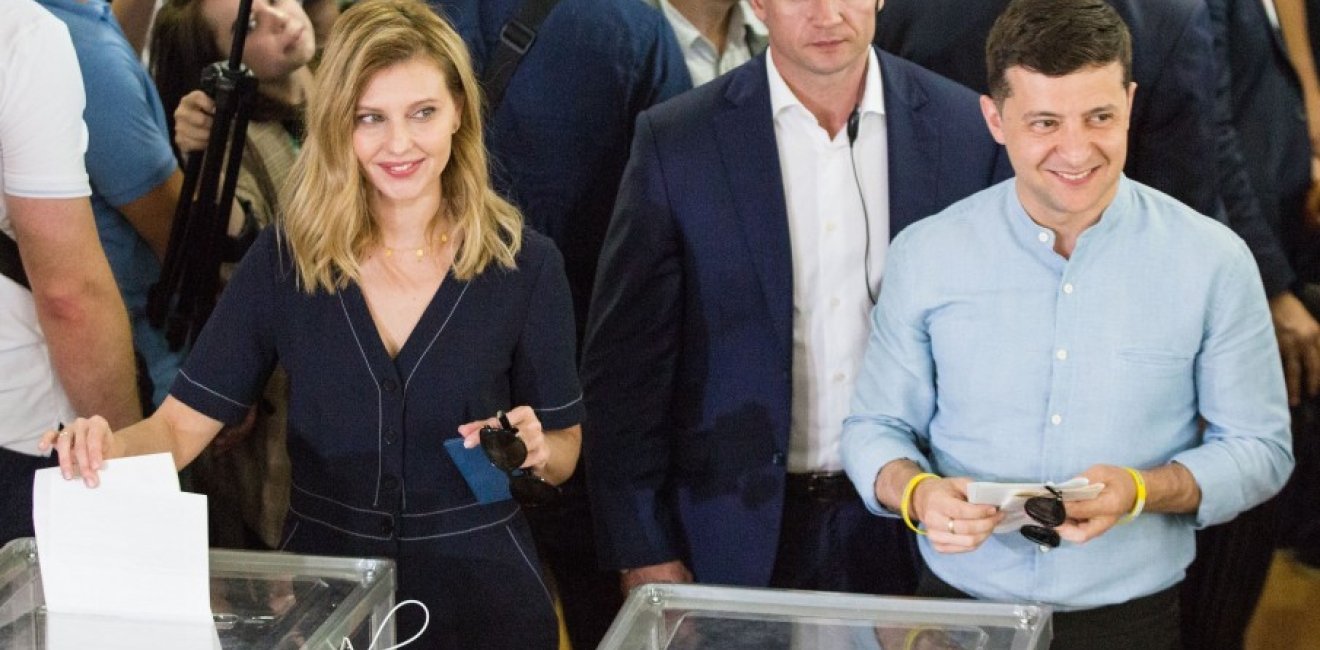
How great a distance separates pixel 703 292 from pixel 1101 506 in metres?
0.87

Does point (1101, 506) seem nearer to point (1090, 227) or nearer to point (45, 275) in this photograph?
point (1090, 227)

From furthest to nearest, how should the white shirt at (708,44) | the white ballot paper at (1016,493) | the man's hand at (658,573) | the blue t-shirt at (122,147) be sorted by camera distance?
the white shirt at (708,44) → the blue t-shirt at (122,147) → the man's hand at (658,573) → the white ballot paper at (1016,493)

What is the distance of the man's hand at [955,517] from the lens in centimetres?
216

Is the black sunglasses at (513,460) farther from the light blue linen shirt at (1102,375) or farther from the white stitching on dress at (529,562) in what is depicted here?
the light blue linen shirt at (1102,375)

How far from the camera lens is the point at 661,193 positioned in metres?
Answer: 2.81

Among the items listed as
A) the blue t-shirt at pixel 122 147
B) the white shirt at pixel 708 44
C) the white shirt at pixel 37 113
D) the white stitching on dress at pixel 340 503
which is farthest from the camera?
the white shirt at pixel 708 44

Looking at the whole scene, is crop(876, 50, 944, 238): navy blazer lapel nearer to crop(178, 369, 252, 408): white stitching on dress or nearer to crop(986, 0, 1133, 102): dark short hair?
crop(986, 0, 1133, 102): dark short hair

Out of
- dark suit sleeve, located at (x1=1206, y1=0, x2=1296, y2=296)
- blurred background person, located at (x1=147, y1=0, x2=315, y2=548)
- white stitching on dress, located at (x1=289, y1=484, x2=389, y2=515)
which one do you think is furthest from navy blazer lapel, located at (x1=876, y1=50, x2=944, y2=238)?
blurred background person, located at (x1=147, y1=0, x2=315, y2=548)

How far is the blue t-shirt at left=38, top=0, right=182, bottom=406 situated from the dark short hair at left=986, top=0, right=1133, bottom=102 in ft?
5.30

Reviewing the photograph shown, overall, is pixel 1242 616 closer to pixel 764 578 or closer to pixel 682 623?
pixel 764 578

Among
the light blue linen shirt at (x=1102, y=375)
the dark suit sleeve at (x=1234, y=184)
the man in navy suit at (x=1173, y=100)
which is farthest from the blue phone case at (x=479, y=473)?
the dark suit sleeve at (x=1234, y=184)

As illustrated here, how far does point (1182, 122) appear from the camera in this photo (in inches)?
118

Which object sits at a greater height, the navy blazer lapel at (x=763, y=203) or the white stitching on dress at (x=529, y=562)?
the navy blazer lapel at (x=763, y=203)

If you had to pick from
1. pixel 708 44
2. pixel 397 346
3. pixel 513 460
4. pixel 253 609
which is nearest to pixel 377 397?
pixel 397 346
